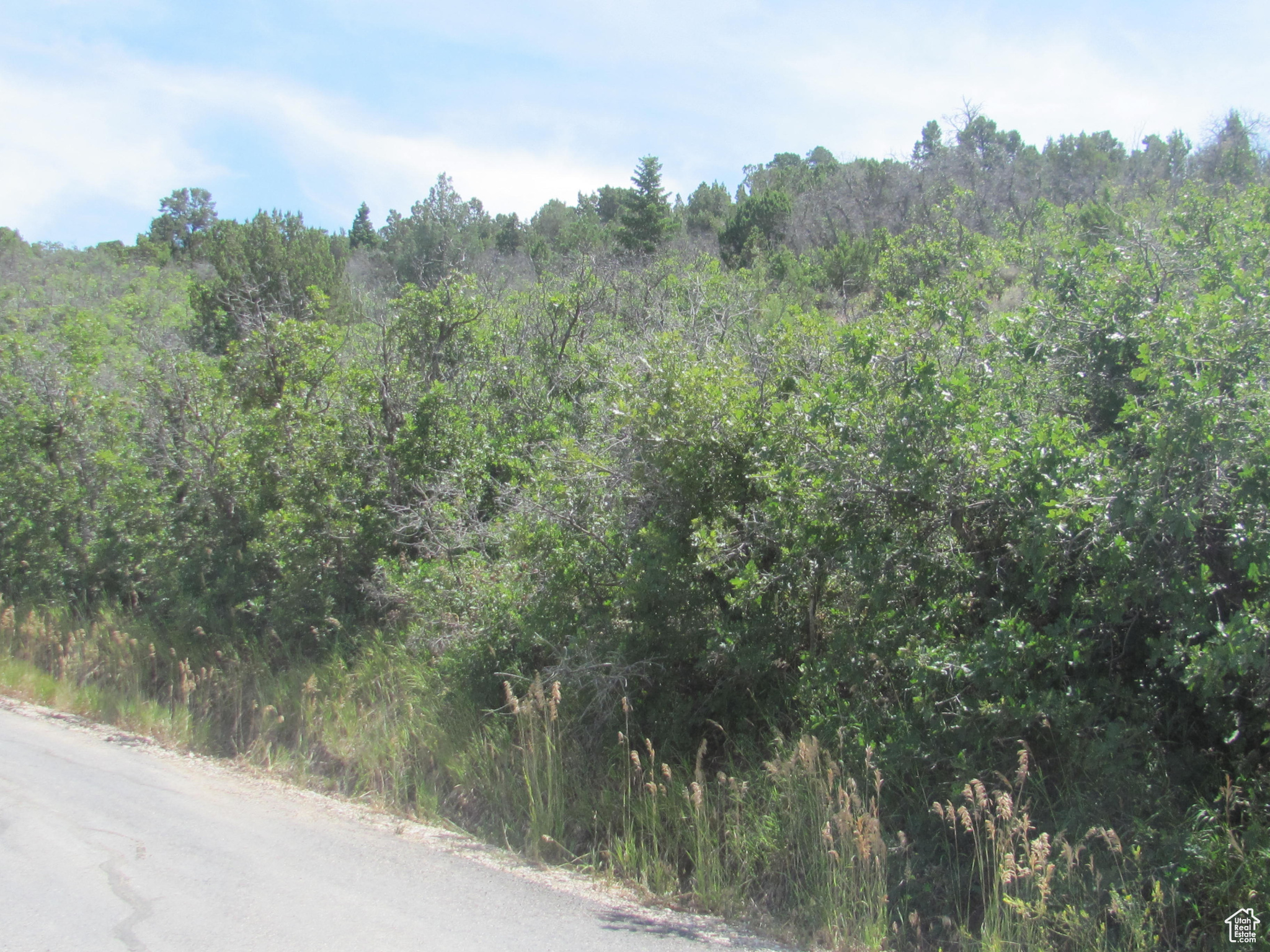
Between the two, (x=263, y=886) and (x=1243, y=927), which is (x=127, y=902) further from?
(x=1243, y=927)

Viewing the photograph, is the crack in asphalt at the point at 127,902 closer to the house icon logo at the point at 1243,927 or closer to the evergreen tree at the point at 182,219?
the house icon logo at the point at 1243,927

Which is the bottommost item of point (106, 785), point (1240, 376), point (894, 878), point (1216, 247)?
point (106, 785)

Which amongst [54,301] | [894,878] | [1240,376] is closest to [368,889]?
[894,878]

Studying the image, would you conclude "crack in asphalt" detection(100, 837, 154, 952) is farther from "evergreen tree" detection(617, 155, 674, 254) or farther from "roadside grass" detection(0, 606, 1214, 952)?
"evergreen tree" detection(617, 155, 674, 254)

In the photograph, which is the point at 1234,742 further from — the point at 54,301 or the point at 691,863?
the point at 54,301

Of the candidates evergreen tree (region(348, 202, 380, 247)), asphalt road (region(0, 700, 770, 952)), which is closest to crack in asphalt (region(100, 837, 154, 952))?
asphalt road (region(0, 700, 770, 952))

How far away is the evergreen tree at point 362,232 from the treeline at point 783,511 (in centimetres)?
4481

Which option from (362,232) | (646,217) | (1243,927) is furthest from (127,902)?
(362,232)

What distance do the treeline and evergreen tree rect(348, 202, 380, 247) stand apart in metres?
44.8

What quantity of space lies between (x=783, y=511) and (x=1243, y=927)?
3037 millimetres

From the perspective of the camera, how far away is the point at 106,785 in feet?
22.3

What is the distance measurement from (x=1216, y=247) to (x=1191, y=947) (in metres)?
4.04

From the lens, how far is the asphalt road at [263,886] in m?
4.14

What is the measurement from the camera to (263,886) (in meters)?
4.76
